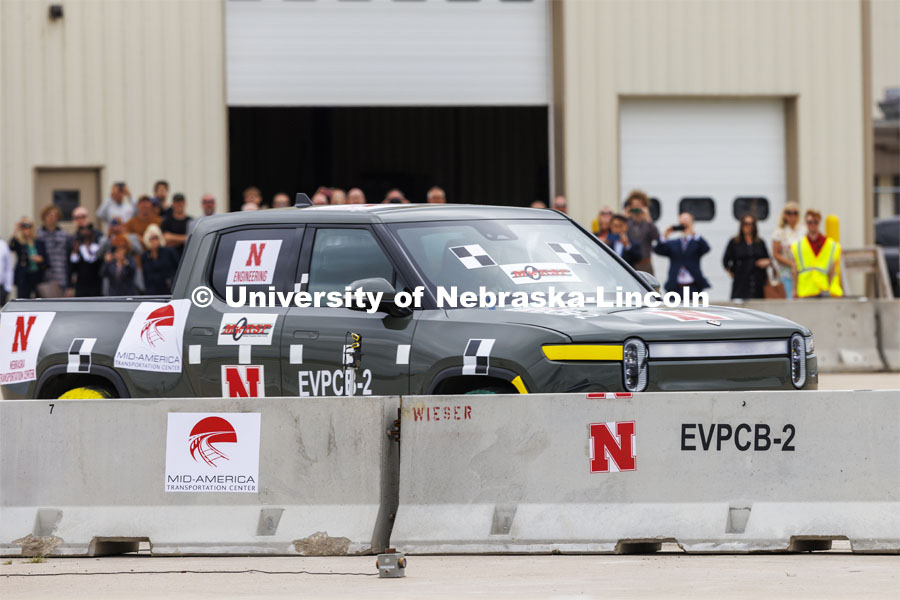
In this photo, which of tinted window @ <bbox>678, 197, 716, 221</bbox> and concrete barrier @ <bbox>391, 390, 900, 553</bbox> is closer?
concrete barrier @ <bbox>391, 390, 900, 553</bbox>

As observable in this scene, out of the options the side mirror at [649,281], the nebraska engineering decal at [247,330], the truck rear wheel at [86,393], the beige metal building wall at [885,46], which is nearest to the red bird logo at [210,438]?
the nebraska engineering decal at [247,330]

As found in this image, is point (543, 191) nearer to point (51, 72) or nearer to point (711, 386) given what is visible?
point (51, 72)

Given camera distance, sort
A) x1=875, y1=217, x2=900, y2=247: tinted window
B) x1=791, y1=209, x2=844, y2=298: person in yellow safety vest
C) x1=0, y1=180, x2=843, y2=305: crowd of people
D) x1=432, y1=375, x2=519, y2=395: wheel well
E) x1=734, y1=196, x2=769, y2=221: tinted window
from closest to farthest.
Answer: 1. x1=432, y1=375, x2=519, y2=395: wheel well
2. x1=0, y1=180, x2=843, y2=305: crowd of people
3. x1=791, y1=209, x2=844, y2=298: person in yellow safety vest
4. x1=734, y1=196, x2=769, y2=221: tinted window
5. x1=875, y1=217, x2=900, y2=247: tinted window

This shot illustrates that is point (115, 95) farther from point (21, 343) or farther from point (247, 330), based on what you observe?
point (247, 330)

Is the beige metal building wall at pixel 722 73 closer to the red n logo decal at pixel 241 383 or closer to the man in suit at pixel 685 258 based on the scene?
the man in suit at pixel 685 258

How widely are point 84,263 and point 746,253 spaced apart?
28.8ft

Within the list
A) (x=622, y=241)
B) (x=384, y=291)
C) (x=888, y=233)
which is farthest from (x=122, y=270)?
(x=888, y=233)

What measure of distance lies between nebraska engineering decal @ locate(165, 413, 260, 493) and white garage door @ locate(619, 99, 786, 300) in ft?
60.0

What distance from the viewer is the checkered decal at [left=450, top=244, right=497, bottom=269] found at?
8648 millimetres

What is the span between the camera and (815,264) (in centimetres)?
1995

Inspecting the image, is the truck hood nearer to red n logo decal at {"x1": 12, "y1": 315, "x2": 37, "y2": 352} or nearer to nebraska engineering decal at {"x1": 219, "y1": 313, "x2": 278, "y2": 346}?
nebraska engineering decal at {"x1": 219, "y1": 313, "x2": 278, "y2": 346}

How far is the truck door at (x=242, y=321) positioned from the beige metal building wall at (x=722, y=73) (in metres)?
15.9

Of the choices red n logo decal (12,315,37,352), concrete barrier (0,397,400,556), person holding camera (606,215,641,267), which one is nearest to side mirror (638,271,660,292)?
concrete barrier (0,397,400,556)

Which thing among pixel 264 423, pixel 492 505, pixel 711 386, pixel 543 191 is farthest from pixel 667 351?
pixel 543 191
